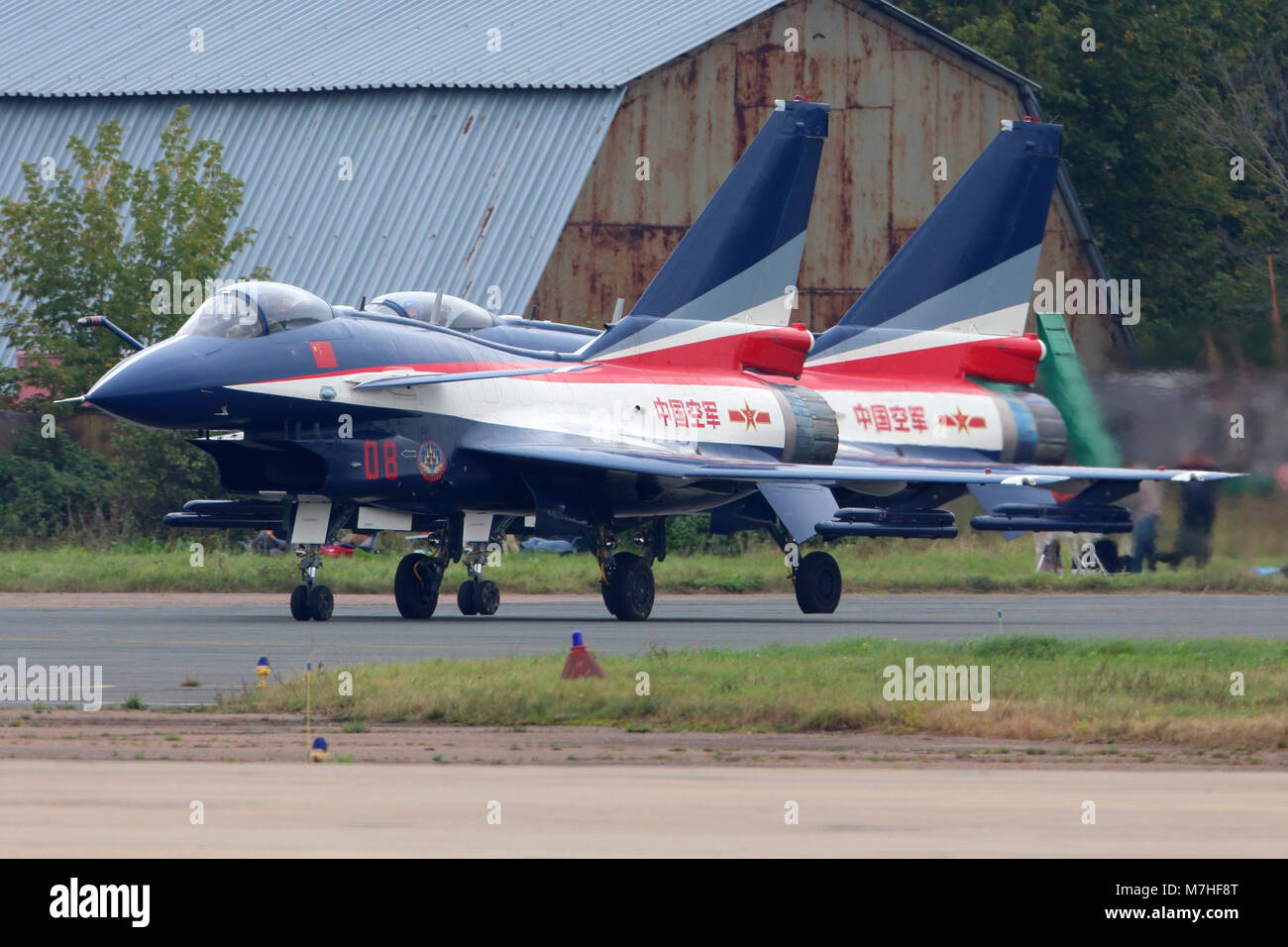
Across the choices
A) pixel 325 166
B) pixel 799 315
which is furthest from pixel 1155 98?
pixel 325 166

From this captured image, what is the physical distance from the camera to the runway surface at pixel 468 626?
18000 millimetres

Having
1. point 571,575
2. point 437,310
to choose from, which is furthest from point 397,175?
point 437,310

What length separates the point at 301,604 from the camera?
922 inches

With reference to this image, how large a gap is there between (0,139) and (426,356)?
28.6 m

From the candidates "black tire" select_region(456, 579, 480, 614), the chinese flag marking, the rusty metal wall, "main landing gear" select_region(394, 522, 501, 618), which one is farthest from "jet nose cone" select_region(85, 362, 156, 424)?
the rusty metal wall

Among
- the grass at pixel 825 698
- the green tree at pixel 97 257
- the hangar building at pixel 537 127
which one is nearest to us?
the grass at pixel 825 698

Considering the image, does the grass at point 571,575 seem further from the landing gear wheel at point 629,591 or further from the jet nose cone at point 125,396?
the jet nose cone at point 125,396

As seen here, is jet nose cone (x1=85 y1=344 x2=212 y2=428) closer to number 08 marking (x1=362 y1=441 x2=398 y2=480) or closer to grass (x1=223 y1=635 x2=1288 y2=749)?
number 08 marking (x1=362 y1=441 x2=398 y2=480)

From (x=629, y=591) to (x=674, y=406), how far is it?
3.11m

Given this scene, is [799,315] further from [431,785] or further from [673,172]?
[431,785]

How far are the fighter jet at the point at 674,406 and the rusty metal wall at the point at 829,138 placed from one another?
43.0 ft

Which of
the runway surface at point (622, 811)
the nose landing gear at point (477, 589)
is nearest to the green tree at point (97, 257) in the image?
the nose landing gear at point (477, 589)

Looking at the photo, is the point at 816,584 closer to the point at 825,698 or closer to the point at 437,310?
the point at 437,310
